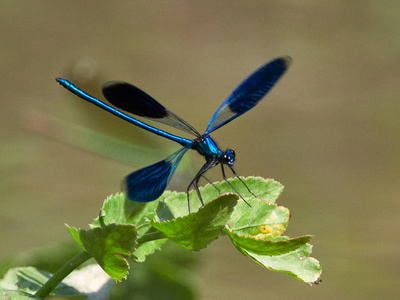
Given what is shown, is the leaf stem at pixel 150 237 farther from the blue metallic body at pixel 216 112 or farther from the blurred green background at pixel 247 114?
the blurred green background at pixel 247 114

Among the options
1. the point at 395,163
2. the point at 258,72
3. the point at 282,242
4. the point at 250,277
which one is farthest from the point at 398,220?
the point at 282,242

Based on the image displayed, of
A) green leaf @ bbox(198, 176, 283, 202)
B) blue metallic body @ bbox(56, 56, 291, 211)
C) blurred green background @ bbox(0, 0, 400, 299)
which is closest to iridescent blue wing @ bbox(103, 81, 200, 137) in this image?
blue metallic body @ bbox(56, 56, 291, 211)

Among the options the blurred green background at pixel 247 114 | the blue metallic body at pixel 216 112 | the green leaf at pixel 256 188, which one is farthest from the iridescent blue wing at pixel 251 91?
the blurred green background at pixel 247 114

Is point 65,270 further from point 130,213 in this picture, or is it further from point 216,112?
point 216,112

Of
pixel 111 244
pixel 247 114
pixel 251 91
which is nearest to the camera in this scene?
pixel 111 244

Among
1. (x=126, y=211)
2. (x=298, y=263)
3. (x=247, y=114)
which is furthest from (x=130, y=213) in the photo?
(x=247, y=114)

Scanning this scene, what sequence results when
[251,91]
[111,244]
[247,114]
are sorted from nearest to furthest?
[111,244] → [251,91] → [247,114]
